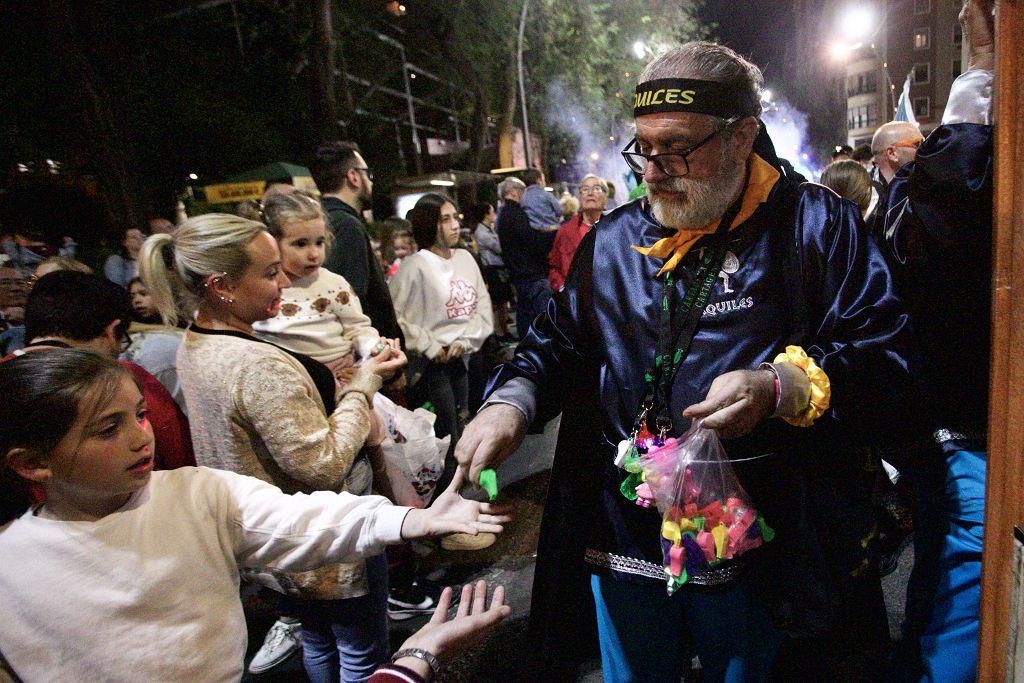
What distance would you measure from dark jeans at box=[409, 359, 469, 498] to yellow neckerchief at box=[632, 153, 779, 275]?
3.00m

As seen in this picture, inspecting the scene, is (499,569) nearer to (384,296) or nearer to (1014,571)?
(384,296)

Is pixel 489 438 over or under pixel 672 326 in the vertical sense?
under

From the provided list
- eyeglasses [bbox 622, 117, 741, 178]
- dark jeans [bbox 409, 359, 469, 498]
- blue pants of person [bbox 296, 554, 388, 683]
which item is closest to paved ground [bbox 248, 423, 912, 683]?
dark jeans [bbox 409, 359, 469, 498]

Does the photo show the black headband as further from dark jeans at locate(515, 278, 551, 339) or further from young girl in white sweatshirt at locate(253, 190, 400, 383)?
dark jeans at locate(515, 278, 551, 339)

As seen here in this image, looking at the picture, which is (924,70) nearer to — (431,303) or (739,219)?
(739,219)

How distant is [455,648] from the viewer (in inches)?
54.9

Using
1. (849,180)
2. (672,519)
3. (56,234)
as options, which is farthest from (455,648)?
(56,234)

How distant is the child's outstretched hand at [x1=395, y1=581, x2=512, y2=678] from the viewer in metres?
1.36

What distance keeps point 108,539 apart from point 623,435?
4.22 feet

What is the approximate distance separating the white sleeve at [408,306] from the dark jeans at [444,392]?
0.17 m

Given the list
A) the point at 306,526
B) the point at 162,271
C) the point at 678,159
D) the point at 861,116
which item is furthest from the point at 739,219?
the point at 861,116

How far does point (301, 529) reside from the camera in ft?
5.37

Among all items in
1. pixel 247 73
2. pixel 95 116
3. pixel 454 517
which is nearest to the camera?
pixel 454 517

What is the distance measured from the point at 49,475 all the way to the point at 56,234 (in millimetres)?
5208
